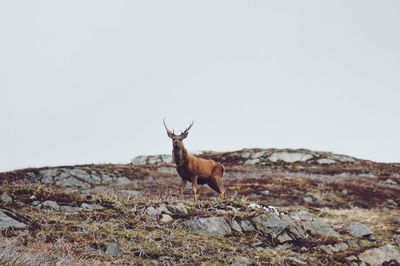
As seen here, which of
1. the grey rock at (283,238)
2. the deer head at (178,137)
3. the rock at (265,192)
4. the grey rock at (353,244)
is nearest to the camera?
the grey rock at (283,238)

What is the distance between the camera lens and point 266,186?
3550 cm

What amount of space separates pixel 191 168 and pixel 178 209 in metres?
4.94

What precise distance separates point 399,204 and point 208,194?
1233 centimetres

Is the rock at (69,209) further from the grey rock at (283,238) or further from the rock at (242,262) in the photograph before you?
the grey rock at (283,238)

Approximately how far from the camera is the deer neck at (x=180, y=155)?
19.1m

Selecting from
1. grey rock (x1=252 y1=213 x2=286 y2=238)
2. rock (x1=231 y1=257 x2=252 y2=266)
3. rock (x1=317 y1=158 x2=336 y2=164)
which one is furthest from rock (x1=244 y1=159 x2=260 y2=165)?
rock (x1=231 y1=257 x2=252 y2=266)

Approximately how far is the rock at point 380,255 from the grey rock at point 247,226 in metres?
3.05

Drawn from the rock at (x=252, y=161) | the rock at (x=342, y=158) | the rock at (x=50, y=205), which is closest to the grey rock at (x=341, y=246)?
the rock at (x=50, y=205)

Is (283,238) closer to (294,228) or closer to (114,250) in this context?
(294,228)

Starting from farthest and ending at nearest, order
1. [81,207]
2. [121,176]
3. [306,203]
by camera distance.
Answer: [121,176], [306,203], [81,207]

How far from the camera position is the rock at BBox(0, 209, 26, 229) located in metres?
11.5

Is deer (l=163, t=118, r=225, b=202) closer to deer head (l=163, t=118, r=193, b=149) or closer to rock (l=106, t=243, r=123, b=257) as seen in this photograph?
deer head (l=163, t=118, r=193, b=149)

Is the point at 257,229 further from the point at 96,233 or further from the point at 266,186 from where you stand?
the point at 266,186

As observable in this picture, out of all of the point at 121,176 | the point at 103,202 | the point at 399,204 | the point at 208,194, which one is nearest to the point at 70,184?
the point at 121,176
